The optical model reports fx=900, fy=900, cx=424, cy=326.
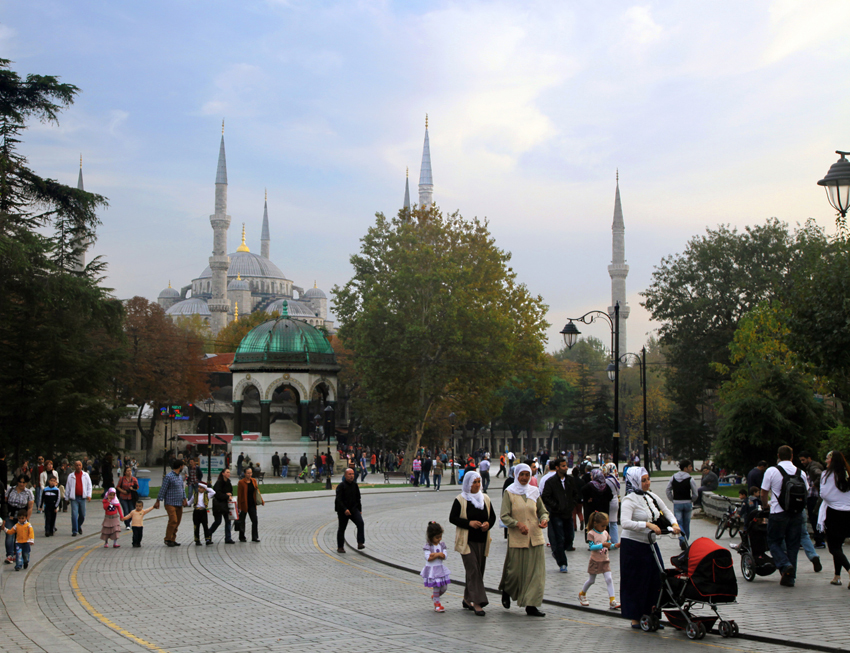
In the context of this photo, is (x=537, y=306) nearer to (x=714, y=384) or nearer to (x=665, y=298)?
(x=665, y=298)

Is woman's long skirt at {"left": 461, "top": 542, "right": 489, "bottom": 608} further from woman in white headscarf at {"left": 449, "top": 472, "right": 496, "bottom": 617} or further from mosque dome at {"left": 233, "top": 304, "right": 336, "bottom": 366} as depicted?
mosque dome at {"left": 233, "top": 304, "right": 336, "bottom": 366}

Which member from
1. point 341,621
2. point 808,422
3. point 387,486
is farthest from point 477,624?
point 387,486

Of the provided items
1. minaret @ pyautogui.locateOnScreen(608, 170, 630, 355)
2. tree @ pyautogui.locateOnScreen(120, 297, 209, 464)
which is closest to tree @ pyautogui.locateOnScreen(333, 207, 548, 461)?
tree @ pyautogui.locateOnScreen(120, 297, 209, 464)

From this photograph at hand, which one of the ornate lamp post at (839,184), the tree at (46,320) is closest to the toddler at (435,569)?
A: the ornate lamp post at (839,184)

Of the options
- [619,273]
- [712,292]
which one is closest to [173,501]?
[712,292]

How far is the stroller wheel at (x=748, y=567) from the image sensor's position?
447 inches

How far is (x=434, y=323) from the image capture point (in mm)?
44094

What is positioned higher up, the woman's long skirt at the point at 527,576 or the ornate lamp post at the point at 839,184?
the ornate lamp post at the point at 839,184

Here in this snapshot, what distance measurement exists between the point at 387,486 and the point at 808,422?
1941cm

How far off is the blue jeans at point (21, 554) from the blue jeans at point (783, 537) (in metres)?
10.2

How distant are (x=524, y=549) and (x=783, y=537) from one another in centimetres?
378

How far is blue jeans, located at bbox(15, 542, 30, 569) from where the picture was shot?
12922 millimetres

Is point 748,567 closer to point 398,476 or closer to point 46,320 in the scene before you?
point 46,320

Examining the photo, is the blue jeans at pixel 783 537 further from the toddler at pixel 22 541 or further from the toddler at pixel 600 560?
the toddler at pixel 22 541
